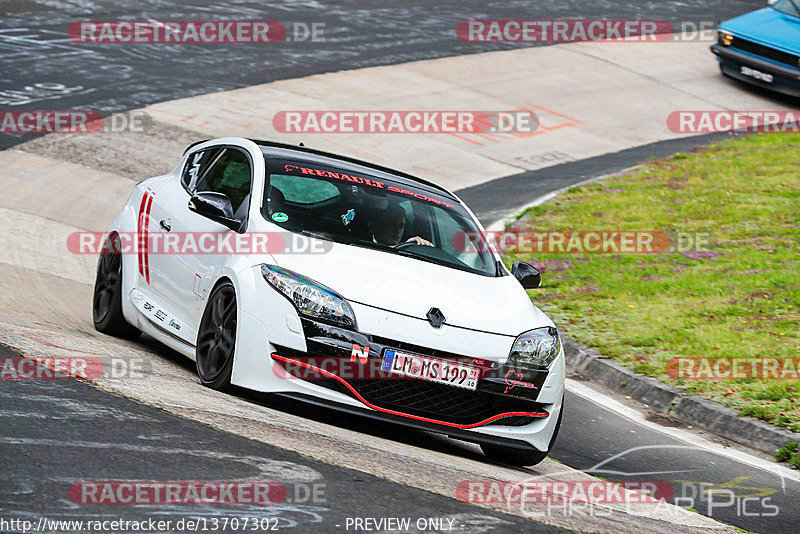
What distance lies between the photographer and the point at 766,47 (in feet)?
70.2

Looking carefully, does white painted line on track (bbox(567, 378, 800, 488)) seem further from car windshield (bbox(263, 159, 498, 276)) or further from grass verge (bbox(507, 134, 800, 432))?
car windshield (bbox(263, 159, 498, 276))

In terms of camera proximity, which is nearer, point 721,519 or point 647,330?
point 721,519

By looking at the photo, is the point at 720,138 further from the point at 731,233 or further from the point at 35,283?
the point at 35,283

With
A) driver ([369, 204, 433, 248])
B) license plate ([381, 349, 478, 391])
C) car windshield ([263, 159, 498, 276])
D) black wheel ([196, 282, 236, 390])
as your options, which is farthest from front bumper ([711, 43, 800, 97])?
black wheel ([196, 282, 236, 390])

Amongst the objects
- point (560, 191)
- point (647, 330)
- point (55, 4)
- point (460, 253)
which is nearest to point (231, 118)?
point (560, 191)

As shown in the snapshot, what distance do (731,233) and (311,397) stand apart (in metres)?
8.44

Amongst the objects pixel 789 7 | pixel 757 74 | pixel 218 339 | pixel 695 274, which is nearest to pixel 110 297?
pixel 218 339

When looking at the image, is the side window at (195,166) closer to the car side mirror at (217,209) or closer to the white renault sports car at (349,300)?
the white renault sports car at (349,300)

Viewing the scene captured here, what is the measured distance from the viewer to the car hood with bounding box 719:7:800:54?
2105 centimetres

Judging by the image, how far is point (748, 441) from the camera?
8.20 meters

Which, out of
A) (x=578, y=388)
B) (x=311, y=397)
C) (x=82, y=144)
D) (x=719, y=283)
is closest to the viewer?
(x=311, y=397)

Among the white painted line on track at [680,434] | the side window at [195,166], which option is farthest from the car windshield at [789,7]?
the side window at [195,166]

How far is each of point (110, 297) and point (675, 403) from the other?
4358 millimetres

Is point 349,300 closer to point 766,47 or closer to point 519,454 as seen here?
point 519,454
